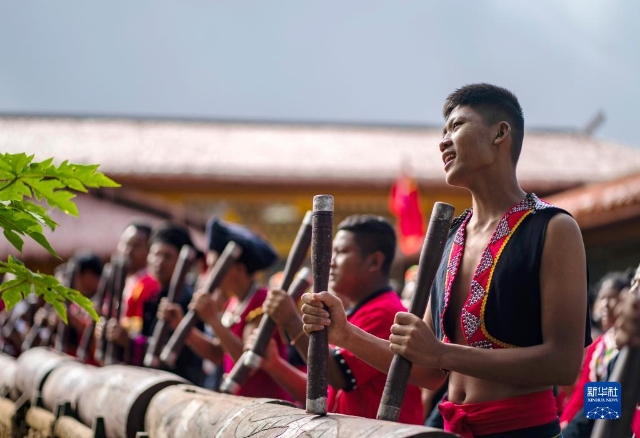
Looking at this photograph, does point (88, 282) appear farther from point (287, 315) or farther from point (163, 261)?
point (287, 315)

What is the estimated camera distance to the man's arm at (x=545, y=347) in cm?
238

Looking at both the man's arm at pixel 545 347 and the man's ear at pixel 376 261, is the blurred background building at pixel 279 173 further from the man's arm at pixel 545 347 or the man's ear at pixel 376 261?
the man's arm at pixel 545 347

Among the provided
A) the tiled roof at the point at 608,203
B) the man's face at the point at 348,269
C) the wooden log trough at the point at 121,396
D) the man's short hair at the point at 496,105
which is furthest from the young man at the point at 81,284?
the man's short hair at the point at 496,105

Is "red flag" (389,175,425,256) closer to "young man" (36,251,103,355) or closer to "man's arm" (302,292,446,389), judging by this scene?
"young man" (36,251,103,355)

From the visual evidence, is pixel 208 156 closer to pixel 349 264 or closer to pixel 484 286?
pixel 349 264

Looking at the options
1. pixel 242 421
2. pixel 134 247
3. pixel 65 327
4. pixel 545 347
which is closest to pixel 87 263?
pixel 65 327

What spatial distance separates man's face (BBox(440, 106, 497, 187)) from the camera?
2.59 m

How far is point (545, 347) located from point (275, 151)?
680 inches

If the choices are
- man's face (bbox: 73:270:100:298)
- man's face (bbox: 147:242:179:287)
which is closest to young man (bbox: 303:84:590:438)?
man's face (bbox: 147:242:179:287)

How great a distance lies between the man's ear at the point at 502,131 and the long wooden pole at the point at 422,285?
25 cm

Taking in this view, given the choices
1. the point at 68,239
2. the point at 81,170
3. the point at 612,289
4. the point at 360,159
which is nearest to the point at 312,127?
the point at 360,159

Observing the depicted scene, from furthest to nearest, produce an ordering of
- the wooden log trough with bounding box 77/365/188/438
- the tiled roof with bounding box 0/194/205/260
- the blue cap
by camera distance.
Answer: the tiled roof with bounding box 0/194/205/260 < the blue cap < the wooden log trough with bounding box 77/365/188/438

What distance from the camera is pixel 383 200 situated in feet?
55.0

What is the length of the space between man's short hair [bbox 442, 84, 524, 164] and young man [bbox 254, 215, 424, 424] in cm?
111
